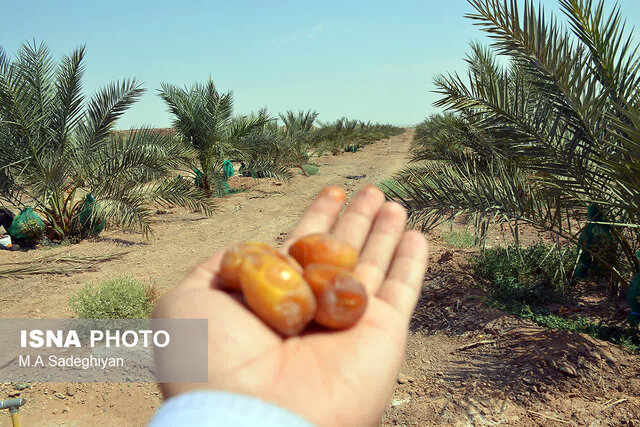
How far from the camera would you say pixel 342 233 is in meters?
1.92

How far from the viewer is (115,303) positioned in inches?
161

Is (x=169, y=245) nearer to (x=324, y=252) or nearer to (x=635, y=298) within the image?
(x=635, y=298)

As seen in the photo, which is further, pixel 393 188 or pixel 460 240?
pixel 393 188

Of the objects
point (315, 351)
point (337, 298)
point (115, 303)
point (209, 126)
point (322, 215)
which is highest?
point (209, 126)

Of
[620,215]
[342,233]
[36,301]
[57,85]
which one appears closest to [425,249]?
[342,233]

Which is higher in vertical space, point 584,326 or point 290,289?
point 290,289

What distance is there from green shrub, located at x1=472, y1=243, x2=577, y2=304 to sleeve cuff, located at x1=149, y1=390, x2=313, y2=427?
12.1 ft

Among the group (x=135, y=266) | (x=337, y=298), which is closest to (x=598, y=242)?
(x=337, y=298)

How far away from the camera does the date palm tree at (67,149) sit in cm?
669

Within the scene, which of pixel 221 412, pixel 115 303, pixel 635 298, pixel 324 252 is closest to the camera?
pixel 221 412

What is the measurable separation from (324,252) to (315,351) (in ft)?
1.15

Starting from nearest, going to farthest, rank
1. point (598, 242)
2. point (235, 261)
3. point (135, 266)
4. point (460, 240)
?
point (235, 261) < point (598, 242) < point (135, 266) < point (460, 240)

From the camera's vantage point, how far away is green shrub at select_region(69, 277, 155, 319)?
4.03 m

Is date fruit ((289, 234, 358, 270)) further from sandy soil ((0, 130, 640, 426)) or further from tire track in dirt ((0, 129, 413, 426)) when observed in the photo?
tire track in dirt ((0, 129, 413, 426))
